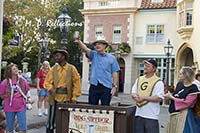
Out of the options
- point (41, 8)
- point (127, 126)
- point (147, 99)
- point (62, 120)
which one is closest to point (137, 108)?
point (147, 99)

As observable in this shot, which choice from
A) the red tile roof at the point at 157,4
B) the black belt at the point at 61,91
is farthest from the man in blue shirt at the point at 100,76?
the red tile roof at the point at 157,4

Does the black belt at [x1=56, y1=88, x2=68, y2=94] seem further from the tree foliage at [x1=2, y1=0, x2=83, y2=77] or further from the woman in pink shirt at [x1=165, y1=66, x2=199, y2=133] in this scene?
the tree foliage at [x1=2, y1=0, x2=83, y2=77]

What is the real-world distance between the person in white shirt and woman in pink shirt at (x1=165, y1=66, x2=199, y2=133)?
0.71 meters

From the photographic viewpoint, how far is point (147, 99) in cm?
664

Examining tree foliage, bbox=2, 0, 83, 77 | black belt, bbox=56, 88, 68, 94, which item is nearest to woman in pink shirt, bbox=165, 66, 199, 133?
Result: black belt, bbox=56, 88, 68, 94

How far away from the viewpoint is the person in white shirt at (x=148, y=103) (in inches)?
264

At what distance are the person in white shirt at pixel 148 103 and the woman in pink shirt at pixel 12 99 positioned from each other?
90.4 inches

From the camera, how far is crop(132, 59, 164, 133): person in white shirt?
6699 millimetres

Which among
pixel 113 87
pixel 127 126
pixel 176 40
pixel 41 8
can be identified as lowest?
pixel 127 126

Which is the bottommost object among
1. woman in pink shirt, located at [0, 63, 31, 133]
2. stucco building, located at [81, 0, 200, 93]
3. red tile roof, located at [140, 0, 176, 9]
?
woman in pink shirt, located at [0, 63, 31, 133]

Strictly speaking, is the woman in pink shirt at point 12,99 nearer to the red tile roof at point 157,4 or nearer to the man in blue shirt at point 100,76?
the man in blue shirt at point 100,76

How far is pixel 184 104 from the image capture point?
748 centimetres

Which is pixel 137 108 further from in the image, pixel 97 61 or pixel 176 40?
pixel 176 40

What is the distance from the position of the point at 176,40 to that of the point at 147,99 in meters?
26.7
